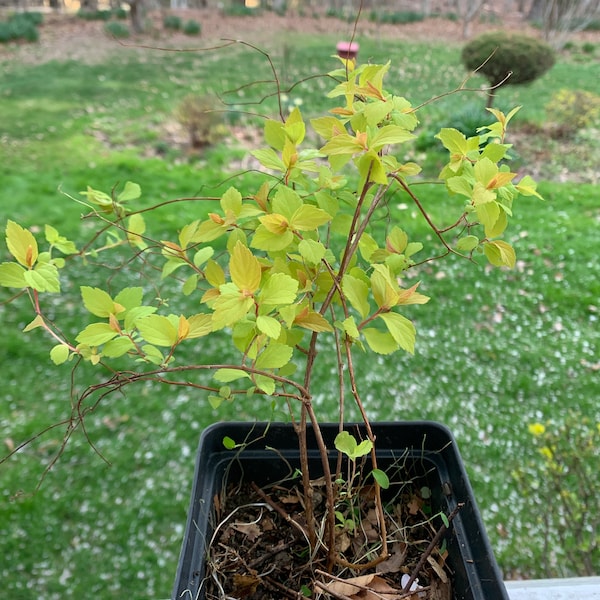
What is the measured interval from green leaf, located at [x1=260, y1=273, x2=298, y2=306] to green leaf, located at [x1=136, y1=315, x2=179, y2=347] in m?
0.12

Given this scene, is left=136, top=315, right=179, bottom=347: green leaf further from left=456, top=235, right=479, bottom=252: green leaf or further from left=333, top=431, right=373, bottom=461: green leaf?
left=456, top=235, right=479, bottom=252: green leaf

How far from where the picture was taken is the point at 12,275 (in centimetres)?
66

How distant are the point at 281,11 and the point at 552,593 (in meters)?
12.5

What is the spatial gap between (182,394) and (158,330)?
1.96m

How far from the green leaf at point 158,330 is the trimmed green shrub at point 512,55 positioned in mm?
5717

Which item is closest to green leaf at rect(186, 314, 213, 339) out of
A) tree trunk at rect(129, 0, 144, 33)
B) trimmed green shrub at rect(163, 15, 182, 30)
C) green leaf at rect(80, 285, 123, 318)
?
green leaf at rect(80, 285, 123, 318)

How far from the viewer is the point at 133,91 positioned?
7000mm

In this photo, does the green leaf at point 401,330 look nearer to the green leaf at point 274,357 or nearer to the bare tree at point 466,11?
the green leaf at point 274,357

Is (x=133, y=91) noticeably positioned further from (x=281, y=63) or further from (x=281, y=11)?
(x=281, y=11)

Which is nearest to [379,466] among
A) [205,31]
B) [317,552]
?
[317,552]

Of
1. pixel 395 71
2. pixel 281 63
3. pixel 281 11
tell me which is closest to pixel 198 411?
pixel 281 63

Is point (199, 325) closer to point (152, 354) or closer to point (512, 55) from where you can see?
point (152, 354)

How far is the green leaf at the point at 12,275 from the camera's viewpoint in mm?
655

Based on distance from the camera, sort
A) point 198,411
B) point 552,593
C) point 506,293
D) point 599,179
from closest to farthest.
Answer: point 552,593
point 198,411
point 506,293
point 599,179
